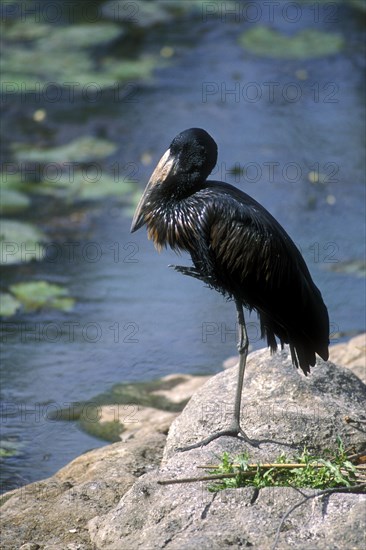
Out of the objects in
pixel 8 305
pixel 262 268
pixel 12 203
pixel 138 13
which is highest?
pixel 138 13

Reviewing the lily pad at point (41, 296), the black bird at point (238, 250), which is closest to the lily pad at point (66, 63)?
the lily pad at point (41, 296)

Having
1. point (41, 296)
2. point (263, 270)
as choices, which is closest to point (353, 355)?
point (263, 270)

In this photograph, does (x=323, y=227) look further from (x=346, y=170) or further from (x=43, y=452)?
(x=43, y=452)

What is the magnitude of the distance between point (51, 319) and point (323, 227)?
2578 millimetres

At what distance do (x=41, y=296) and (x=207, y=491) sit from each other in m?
4.19

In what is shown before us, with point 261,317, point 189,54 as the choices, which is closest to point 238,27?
point 189,54

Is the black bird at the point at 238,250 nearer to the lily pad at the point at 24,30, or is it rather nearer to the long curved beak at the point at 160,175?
the long curved beak at the point at 160,175

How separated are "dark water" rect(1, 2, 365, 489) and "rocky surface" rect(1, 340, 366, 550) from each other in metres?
1.00

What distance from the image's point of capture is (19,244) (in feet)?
30.9

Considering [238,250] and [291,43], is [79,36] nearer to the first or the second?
[291,43]

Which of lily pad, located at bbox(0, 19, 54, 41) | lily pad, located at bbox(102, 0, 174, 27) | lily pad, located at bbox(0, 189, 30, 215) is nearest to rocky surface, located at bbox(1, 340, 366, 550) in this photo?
lily pad, located at bbox(0, 189, 30, 215)

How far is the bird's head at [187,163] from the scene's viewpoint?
5.72 meters

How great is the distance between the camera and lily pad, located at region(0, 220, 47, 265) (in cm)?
934

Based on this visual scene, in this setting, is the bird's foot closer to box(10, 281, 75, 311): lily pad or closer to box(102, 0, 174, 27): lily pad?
box(10, 281, 75, 311): lily pad
